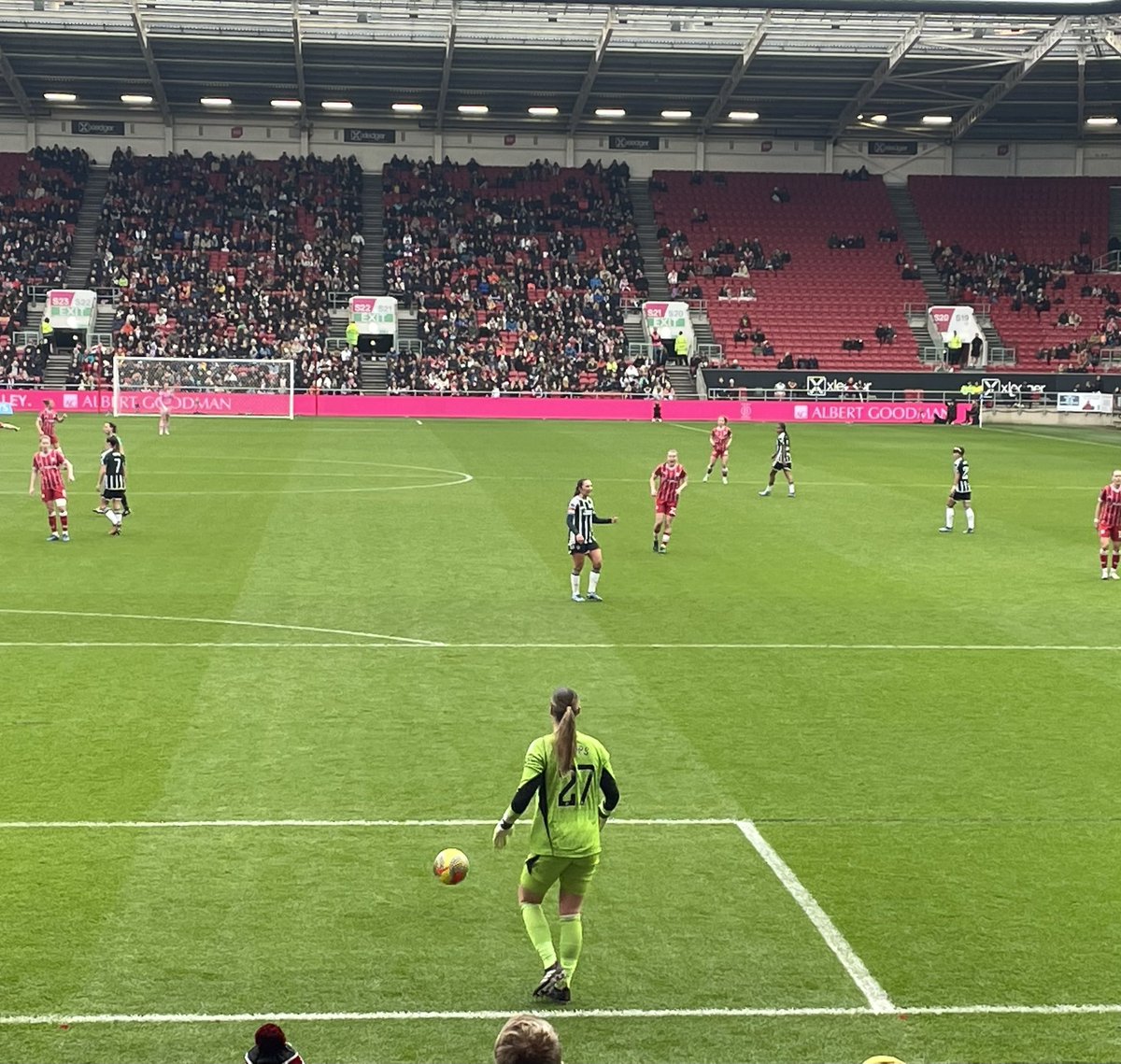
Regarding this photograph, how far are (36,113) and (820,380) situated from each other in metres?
46.8

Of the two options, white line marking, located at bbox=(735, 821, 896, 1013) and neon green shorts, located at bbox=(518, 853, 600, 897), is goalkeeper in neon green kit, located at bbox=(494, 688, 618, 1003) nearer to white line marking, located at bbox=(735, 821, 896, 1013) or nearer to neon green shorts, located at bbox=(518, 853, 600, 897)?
neon green shorts, located at bbox=(518, 853, 600, 897)

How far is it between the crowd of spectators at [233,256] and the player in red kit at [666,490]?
43574mm

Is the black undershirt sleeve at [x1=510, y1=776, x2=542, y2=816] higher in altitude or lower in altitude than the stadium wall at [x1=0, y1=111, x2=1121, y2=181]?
lower

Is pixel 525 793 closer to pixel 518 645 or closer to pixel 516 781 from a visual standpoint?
pixel 516 781

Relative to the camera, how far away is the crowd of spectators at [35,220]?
7550 centimetres

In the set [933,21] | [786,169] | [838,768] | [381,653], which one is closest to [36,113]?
[786,169]

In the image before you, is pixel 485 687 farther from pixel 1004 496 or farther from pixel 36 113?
pixel 36 113

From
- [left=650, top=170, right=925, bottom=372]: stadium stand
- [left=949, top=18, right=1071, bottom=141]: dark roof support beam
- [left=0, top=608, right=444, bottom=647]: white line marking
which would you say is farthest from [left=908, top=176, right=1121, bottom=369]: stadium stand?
[left=0, top=608, right=444, bottom=647]: white line marking

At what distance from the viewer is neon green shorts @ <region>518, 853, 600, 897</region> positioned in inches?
357

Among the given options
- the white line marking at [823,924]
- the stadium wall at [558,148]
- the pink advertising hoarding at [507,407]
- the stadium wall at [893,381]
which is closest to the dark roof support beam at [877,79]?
the stadium wall at [558,148]

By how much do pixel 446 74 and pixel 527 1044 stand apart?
75122 mm

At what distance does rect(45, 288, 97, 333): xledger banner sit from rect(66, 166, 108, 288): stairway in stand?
A: 3707 millimetres

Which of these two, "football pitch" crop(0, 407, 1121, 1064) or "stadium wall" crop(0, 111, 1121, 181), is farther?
"stadium wall" crop(0, 111, 1121, 181)

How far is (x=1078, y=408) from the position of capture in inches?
2790
